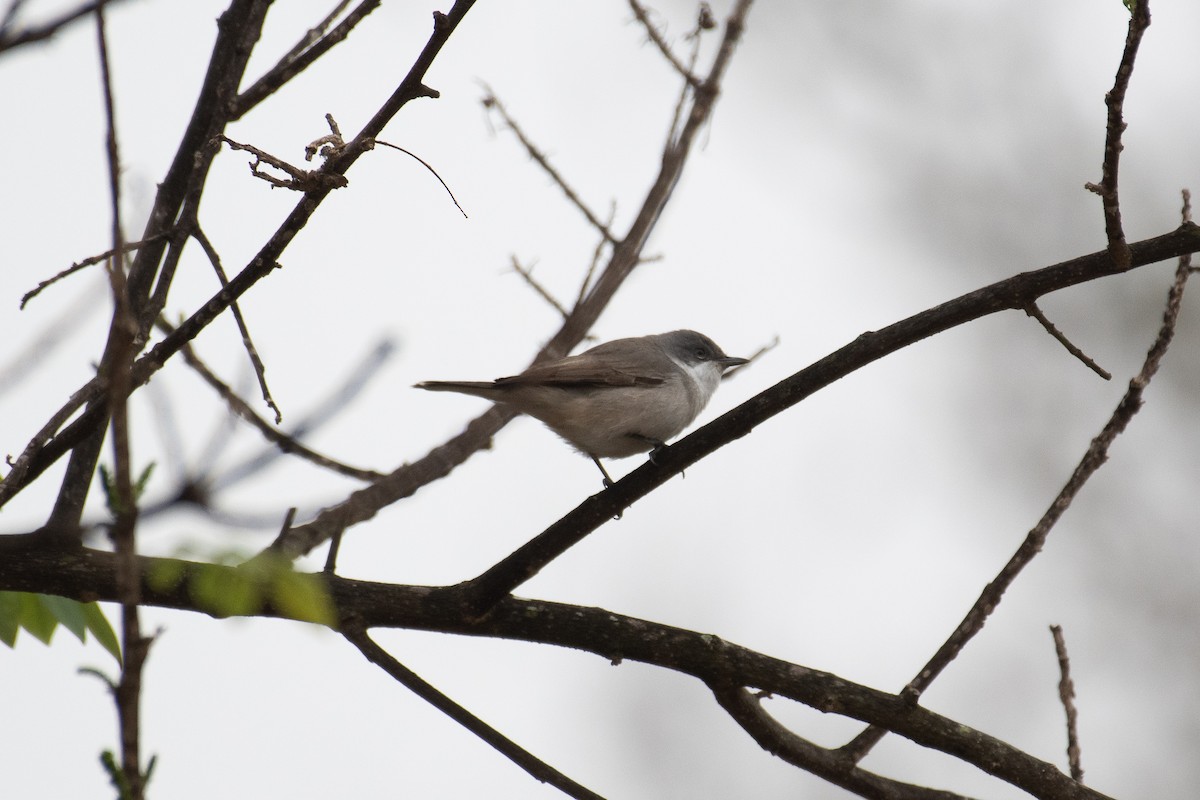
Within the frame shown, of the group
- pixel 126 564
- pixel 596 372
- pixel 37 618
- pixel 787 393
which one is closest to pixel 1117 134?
pixel 787 393

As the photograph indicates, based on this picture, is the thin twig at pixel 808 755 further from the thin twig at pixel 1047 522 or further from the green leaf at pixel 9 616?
the green leaf at pixel 9 616

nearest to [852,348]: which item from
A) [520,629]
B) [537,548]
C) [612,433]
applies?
[537,548]

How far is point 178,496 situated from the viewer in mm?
2922

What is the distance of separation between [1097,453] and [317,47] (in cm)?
263

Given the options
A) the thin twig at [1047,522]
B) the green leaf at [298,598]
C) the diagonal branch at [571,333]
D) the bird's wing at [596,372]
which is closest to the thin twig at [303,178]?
the green leaf at [298,598]

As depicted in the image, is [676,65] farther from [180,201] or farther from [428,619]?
[428,619]

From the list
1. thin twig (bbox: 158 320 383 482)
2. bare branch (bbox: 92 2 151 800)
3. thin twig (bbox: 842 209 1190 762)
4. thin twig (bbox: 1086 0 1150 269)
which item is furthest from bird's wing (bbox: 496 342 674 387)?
bare branch (bbox: 92 2 151 800)

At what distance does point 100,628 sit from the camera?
3061mm

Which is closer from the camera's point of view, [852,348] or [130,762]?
[130,762]

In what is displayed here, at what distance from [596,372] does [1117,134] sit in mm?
3282

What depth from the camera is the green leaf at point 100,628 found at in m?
3.03

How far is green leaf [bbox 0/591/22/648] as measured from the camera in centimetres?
304

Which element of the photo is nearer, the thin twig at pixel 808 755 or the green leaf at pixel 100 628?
the green leaf at pixel 100 628

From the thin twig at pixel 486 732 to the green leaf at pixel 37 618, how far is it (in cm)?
88
